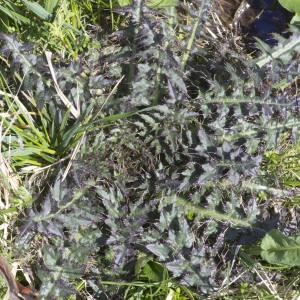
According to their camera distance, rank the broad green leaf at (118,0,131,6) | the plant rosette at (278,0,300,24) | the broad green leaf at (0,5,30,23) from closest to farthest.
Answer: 1. the broad green leaf at (0,5,30,23)
2. the broad green leaf at (118,0,131,6)
3. the plant rosette at (278,0,300,24)

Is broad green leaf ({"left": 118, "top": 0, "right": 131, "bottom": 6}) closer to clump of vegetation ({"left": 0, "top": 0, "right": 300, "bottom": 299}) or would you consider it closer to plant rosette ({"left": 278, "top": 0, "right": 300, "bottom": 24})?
clump of vegetation ({"left": 0, "top": 0, "right": 300, "bottom": 299})

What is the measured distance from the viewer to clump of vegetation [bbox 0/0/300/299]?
247 cm

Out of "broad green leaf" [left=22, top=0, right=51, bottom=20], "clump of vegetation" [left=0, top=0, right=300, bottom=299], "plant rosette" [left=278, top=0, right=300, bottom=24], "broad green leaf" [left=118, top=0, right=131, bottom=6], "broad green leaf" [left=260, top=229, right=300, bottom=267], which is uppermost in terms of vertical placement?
"broad green leaf" [left=22, top=0, right=51, bottom=20]

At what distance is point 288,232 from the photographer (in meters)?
2.66

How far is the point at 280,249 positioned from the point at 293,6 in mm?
1155

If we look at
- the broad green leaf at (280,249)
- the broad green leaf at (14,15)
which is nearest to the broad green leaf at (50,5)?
the broad green leaf at (14,15)

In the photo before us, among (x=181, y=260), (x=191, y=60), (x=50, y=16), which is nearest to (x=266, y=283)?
(x=181, y=260)

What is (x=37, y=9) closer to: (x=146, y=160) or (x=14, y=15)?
(x=14, y=15)

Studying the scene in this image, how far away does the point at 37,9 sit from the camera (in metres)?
2.54

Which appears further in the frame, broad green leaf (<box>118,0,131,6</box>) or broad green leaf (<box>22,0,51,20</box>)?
broad green leaf (<box>118,0,131,6</box>)

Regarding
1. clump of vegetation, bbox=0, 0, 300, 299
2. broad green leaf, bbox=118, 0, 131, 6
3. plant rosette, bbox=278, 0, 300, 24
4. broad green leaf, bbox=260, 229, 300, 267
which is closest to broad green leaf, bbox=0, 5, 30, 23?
clump of vegetation, bbox=0, 0, 300, 299

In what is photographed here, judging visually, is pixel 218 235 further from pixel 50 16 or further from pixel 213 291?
pixel 50 16

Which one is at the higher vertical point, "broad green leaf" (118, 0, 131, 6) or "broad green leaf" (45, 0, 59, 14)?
"broad green leaf" (45, 0, 59, 14)

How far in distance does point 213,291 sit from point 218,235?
24 cm
